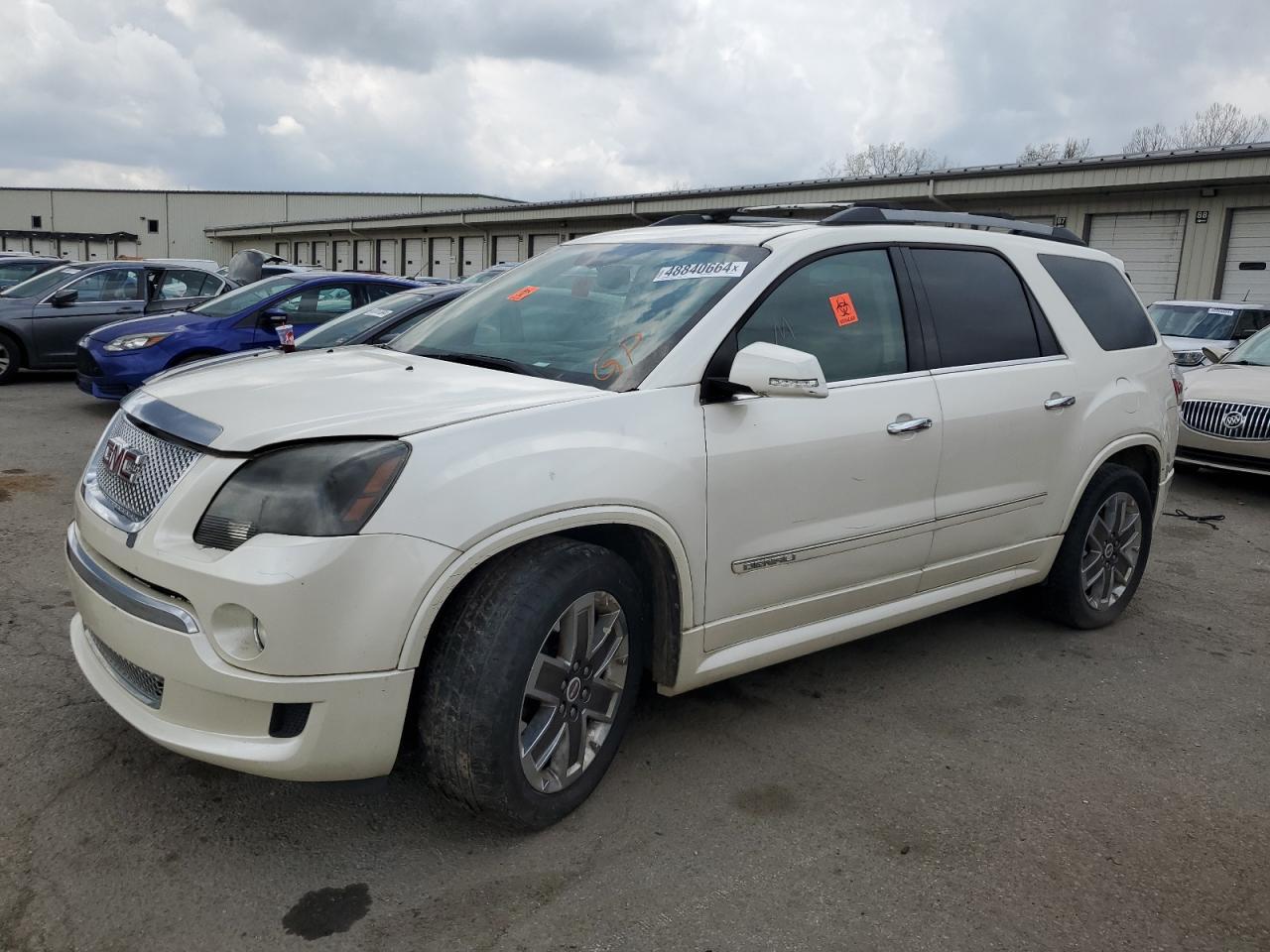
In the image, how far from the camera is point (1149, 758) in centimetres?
360

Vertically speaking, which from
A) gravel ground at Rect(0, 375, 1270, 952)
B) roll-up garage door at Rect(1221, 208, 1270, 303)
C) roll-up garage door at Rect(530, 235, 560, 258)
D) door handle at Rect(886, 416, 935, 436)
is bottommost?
gravel ground at Rect(0, 375, 1270, 952)

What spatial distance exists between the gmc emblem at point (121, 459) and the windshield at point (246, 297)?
7637mm

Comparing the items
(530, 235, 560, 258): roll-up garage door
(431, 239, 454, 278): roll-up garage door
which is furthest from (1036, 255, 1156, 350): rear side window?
(431, 239, 454, 278): roll-up garage door

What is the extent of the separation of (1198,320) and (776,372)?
42.5ft

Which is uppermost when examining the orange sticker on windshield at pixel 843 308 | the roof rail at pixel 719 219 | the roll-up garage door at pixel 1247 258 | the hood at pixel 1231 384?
the roll-up garage door at pixel 1247 258

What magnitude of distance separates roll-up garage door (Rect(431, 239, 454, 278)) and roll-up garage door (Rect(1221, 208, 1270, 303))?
25996 mm

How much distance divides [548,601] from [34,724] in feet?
6.47

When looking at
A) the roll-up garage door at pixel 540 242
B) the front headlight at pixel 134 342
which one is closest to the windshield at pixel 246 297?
the front headlight at pixel 134 342

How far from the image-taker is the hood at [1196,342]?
494 inches

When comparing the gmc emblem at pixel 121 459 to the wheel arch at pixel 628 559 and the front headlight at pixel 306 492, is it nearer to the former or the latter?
the front headlight at pixel 306 492

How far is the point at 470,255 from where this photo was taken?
1428 inches

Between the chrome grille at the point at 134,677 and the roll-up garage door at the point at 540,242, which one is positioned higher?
the roll-up garage door at the point at 540,242

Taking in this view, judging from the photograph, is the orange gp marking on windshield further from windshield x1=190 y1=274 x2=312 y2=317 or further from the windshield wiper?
windshield x1=190 y1=274 x2=312 y2=317

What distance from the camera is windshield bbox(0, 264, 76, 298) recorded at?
13320 mm
